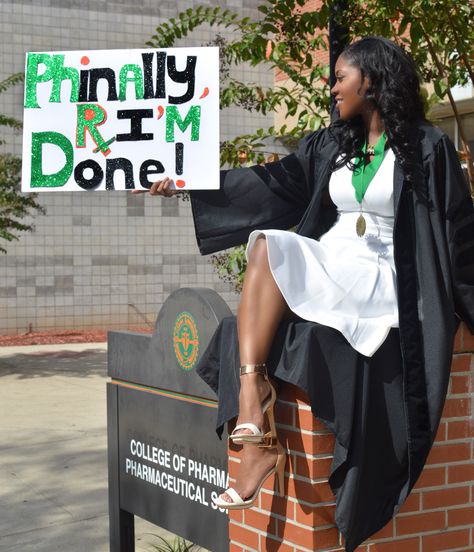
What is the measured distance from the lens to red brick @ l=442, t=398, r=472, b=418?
11.0 feet

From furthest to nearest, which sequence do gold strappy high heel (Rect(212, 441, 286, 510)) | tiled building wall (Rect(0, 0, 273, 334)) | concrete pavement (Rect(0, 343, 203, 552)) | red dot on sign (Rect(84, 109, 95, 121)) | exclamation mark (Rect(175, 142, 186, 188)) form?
tiled building wall (Rect(0, 0, 273, 334)) → concrete pavement (Rect(0, 343, 203, 552)) → red dot on sign (Rect(84, 109, 95, 121)) → exclamation mark (Rect(175, 142, 186, 188)) → gold strappy high heel (Rect(212, 441, 286, 510))

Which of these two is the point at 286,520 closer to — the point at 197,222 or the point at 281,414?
the point at 281,414

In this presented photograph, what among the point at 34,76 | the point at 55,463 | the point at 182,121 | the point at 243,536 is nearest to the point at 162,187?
the point at 182,121

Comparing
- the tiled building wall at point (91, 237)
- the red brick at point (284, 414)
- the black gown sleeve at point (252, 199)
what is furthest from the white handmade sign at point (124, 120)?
the tiled building wall at point (91, 237)

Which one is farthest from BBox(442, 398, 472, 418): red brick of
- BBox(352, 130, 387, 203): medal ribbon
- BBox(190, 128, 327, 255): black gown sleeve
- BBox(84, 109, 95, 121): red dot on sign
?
BBox(84, 109, 95, 121): red dot on sign

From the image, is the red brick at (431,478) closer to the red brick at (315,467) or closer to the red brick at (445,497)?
the red brick at (445,497)

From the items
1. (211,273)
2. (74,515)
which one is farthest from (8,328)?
(74,515)

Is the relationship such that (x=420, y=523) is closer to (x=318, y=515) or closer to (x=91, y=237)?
(x=318, y=515)

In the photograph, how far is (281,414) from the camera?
127 inches

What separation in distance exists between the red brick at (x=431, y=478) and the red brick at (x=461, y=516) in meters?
0.13

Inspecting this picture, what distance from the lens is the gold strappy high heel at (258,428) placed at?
9.92ft

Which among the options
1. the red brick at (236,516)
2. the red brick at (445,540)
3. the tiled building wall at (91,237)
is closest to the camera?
the red brick at (445,540)

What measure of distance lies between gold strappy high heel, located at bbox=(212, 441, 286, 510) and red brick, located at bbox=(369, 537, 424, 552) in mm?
357

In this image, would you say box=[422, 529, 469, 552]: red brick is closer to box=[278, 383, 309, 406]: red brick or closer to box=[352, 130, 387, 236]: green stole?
box=[278, 383, 309, 406]: red brick
